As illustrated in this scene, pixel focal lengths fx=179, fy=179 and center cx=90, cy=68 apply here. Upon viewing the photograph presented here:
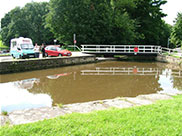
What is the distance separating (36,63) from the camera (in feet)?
53.9

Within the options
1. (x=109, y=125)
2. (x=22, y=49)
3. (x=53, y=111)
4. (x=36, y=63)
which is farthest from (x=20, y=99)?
(x=22, y=49)

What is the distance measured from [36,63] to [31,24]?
41780 mm

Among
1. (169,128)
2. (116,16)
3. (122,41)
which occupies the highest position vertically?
(116,16)

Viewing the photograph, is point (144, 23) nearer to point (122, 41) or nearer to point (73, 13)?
Result: point (122, 41)

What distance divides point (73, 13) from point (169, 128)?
28.6 meters

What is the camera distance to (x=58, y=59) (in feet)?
60.2

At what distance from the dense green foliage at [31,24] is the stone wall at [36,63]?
114 ft

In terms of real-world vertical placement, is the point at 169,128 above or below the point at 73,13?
below

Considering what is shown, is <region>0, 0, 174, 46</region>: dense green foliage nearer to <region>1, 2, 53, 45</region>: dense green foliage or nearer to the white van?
the white van

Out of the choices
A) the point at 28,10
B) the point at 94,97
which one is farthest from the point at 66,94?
the point at 28,10

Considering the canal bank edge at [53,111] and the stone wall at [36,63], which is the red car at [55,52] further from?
the canal bank edge at [53,111]

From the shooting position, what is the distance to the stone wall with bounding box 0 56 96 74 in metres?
14.5

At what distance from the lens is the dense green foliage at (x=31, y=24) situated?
52.8 m

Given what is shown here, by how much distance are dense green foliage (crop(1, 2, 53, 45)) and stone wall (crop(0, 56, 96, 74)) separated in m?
34.6
